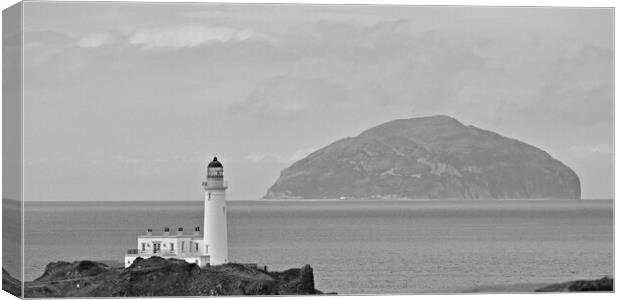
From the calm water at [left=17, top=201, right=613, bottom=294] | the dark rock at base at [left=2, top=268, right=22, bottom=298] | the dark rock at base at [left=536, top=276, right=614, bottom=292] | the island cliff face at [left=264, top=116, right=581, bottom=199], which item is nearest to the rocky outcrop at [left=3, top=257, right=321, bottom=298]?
the dark rock at base at [left=2, top=268, right=22, bottom=298]

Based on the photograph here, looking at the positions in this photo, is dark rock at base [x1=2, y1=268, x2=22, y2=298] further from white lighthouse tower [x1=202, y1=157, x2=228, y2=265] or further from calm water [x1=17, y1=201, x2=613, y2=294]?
white lighthouse tower [x1=202, y1=157, x2=228, y2=265]

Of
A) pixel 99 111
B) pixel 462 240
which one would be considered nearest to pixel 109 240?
pixel 462 240

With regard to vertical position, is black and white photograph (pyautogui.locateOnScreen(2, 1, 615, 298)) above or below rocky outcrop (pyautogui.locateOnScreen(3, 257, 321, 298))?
above

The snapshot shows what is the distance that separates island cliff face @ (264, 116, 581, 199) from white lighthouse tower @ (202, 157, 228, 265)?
5.05ft

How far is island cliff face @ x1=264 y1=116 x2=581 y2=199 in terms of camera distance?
34.8 m

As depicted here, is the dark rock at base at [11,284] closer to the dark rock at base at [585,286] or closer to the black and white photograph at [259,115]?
the black and white photograph at [259,115]

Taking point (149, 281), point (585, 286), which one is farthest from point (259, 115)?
point (585, 286)

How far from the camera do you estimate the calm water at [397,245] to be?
33.7 m

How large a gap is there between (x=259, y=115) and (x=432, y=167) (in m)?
4.07

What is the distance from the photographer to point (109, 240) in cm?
4512

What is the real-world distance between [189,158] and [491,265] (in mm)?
5194

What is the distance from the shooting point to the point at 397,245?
3906cm

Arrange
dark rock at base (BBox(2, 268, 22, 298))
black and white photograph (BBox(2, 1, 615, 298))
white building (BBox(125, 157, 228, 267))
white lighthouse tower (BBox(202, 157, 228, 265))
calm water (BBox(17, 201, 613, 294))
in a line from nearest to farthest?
dark rock at base (BBox(2, 268, 22, 298)) → black and white photograph (BBox(2, 1, 615, 298)) → white building (BBox(125, 157, 228, 267)) → white lighthouse tower (BBox(202, 157, 228, 265)) → calm water (BBox(17, 201, 613, 294))

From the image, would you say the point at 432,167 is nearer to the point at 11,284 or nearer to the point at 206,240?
the point at 206,240
